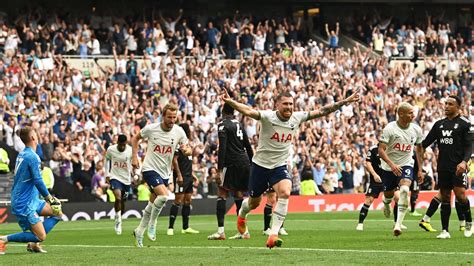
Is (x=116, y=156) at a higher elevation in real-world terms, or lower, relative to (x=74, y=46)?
lower

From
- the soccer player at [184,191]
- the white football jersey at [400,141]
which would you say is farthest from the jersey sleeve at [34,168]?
the soccer player at [184,191]

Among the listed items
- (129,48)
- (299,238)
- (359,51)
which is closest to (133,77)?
(129,48)

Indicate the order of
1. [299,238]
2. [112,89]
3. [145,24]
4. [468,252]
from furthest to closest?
[145,24], [112,89], [299,238], [468,252]

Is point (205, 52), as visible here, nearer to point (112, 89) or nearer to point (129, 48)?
point (129, 48)

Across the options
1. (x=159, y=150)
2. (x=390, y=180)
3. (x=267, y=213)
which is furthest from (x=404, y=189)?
(x=159, y=150)

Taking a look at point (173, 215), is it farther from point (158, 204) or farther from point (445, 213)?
point (445, 213)

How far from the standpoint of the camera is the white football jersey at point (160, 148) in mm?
19828

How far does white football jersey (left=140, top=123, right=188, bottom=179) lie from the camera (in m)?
19.8

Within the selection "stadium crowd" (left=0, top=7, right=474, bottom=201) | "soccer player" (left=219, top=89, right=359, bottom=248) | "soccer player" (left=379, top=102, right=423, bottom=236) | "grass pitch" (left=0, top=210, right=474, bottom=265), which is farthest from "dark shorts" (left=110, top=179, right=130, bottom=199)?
"stadium crowd" (left=0, top=7, right=474, bottom=201)

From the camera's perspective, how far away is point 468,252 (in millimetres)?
16359

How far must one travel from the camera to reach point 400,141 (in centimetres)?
2125

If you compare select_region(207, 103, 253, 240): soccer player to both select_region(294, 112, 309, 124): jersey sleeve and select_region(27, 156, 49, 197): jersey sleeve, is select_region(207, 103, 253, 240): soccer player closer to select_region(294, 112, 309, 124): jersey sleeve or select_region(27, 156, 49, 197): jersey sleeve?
select_region(294, 112, 309, 124): jersey sleeve

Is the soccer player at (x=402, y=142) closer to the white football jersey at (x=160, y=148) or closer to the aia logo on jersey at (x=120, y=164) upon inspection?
the white football jersey at (x=160, y=148)

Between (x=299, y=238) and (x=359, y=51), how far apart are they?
28.7 meters
